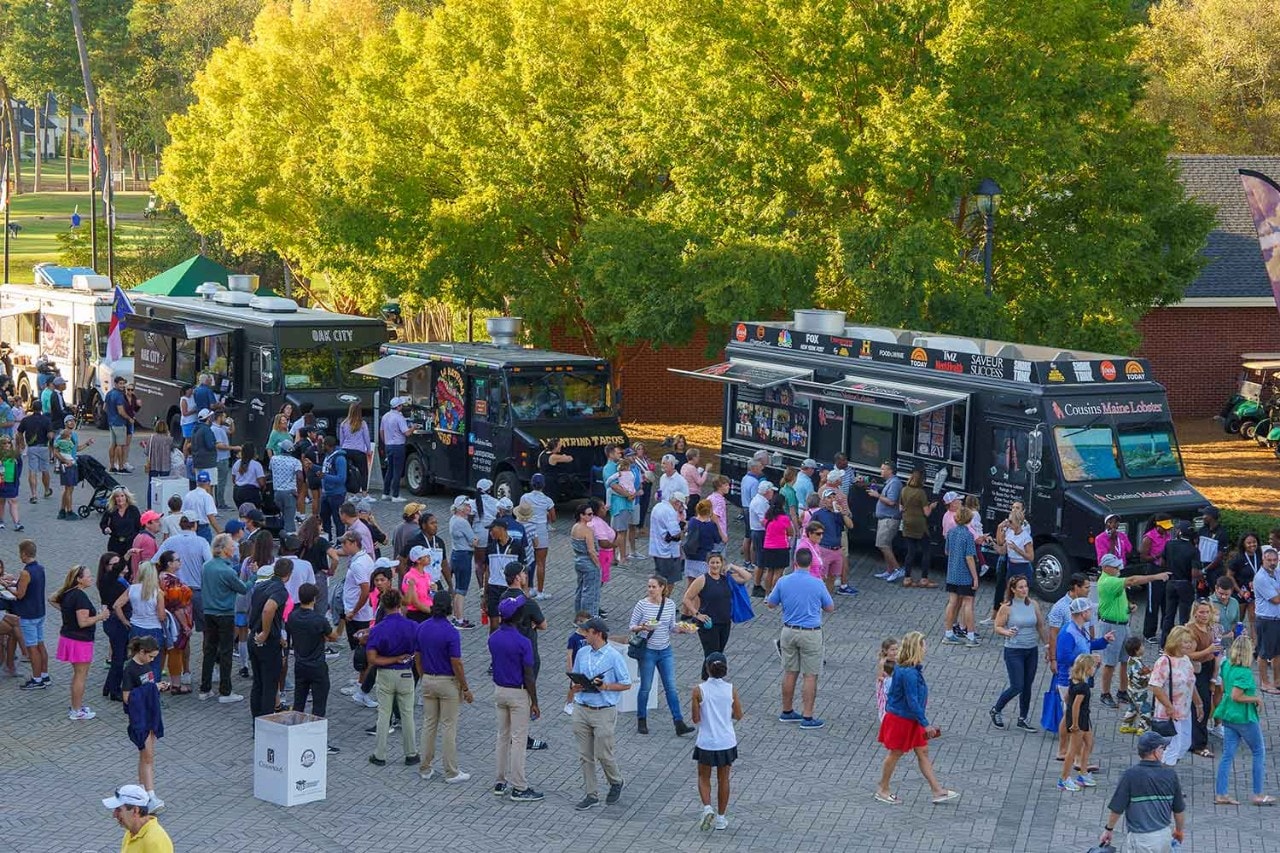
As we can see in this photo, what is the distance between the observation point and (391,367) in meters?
27.4

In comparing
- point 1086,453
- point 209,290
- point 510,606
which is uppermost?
point 209,290

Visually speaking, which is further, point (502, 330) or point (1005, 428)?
point (502, 330)

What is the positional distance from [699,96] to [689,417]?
1310 centimetres

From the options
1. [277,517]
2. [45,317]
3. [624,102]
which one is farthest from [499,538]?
[45,317]

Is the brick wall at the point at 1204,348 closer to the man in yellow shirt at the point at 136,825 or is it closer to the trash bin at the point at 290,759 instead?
the trash bin at the point at 290,759

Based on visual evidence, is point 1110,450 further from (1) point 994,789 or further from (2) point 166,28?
(2) point 166,28

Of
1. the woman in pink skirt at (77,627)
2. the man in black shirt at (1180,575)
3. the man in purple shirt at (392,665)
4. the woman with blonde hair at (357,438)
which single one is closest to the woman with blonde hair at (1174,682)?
the man in black shirt at (1180,575)

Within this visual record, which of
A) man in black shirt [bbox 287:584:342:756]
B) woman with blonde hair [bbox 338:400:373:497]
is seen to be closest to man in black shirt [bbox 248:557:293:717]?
man in black shirt [bbox 287:584:342:756]

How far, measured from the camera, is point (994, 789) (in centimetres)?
1382

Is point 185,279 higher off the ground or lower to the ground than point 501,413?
higher

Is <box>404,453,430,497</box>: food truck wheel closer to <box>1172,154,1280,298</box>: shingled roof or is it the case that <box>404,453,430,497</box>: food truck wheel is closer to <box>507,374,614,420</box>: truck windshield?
<box>507,374,614,420</box>: truck windshield

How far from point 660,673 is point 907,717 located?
105 inches

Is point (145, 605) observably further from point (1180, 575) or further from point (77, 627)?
point (1180, 575)

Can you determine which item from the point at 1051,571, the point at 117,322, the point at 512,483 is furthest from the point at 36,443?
the point at 1051,571
